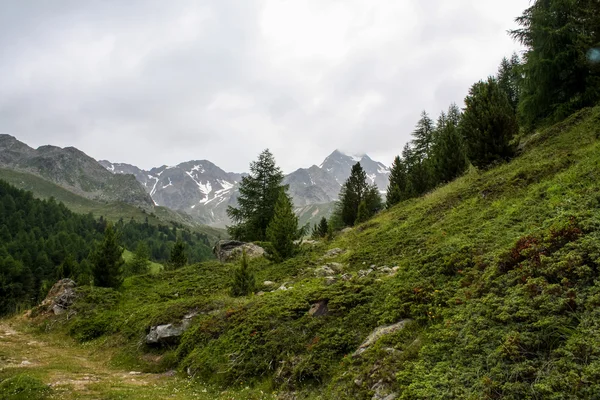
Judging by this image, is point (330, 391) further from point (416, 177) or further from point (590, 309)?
point (416, 177)

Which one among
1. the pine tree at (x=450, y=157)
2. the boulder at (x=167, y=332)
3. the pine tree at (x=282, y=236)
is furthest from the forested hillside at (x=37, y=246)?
the pine tree at (x=450, y=157)

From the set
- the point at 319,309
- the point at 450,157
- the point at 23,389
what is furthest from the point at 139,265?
the point at 319,309

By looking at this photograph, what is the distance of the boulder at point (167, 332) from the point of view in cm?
1541

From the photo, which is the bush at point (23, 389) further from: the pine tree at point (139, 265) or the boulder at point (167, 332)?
the pine tree at point (139, 265)

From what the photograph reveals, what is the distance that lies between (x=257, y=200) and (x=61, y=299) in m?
22.9

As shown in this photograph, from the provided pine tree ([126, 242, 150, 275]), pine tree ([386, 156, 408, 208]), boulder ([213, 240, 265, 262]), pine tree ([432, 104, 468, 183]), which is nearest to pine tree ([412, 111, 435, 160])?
pine tree ([386, 156, 408, 208])

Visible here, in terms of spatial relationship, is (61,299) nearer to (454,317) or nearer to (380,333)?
(380,333)

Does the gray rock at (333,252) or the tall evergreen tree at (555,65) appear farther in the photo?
the tall evergreen tree at (555,65)

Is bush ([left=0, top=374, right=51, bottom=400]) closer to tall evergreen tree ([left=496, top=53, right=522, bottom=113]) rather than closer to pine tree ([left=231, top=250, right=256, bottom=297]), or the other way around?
pine tree ([left=231, top=250, right=256, bottom=297])

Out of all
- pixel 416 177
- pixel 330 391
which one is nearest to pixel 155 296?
pixel 330 391

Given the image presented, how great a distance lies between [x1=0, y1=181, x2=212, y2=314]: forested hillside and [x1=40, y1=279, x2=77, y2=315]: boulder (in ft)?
25.5

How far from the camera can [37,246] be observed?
121m

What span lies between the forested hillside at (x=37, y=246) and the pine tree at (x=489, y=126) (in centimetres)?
3923

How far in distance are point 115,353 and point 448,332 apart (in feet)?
56.3
